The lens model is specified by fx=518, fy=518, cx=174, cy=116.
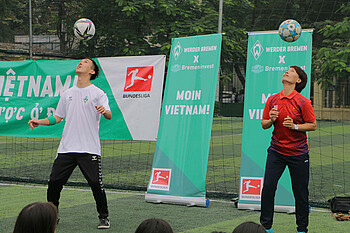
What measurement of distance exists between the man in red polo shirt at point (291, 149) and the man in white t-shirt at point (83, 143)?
5.78ft

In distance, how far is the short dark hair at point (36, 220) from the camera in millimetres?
2393

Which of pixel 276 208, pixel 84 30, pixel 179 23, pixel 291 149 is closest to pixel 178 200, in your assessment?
pixel 276 208

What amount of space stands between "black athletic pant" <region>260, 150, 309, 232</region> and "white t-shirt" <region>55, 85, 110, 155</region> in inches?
73.6

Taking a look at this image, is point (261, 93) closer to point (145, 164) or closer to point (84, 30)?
point (84, 30)

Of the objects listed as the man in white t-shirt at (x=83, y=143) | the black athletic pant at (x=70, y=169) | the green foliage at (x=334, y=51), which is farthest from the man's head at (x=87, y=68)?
A: the green foliage at (x=334, y=51)

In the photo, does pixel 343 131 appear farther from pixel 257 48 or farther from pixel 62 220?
pixel 62 220

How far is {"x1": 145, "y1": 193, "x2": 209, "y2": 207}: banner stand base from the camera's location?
6.88 meters

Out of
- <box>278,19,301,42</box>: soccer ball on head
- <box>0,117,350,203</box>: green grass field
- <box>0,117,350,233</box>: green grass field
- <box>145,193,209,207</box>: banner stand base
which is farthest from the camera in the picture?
<box>0,117,350,203</box>: green grass field

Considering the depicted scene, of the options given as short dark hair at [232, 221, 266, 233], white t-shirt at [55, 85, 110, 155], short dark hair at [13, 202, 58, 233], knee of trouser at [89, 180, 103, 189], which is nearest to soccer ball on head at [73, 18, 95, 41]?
white t-shirt at [55, 85, 110, 155]

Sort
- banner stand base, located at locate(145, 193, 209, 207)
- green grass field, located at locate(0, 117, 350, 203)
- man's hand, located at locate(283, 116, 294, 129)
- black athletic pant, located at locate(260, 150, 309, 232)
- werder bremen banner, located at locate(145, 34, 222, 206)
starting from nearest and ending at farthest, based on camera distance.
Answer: man's hand, located at locate(283, 116, 294, 129) → black athletic pant, located at locate(260, 150, 309, 232) → banner stand base, located at locate(145, 193, 209, 207) → werder bremen banner, located at locate(145, 34, 222, 206) → green grass field, located at locate(0, 117, 350, 203)

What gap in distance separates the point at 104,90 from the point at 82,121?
232cm

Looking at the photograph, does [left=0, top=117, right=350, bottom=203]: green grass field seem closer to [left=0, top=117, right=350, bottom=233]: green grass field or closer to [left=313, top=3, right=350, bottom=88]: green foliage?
[left=0, top=117, right=350, bottom=233]: green grass field

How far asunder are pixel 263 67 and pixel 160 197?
2.25 meters

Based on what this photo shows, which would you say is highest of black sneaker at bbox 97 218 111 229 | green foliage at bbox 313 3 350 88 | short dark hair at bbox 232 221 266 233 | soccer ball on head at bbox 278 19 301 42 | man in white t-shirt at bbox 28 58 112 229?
green foliage at bbox 313 3 350 88
